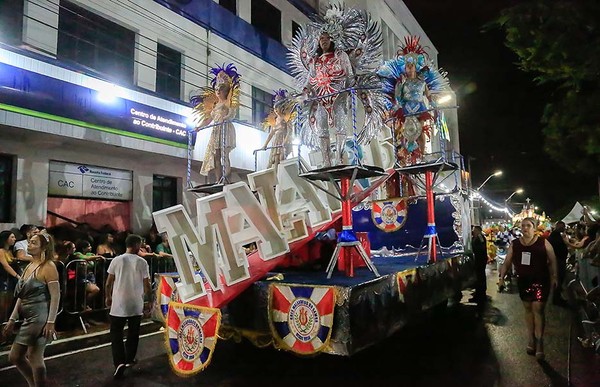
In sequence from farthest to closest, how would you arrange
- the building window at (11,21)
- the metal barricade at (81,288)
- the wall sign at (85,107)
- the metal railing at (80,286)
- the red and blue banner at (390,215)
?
1. the building window at (11,21)
2. the red and blue banner at (390,215)
3. the wall sign at (85,107)
4. the metal barricade at (81,288)
5. the metal railing at (80,286)

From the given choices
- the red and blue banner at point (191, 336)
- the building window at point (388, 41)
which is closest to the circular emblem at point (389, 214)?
the red and blue banner at point (191, 336)

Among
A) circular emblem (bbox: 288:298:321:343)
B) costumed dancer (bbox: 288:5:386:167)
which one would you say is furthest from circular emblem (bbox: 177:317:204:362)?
costumed dancer (bbox: 288:5:386:167)

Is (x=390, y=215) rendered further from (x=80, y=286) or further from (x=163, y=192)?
(x=163, y=192)

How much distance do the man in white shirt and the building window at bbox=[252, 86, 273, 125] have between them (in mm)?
11680

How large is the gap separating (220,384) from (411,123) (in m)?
5.83

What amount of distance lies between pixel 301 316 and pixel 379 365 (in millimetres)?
1859

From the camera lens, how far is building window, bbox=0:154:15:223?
32.3ft

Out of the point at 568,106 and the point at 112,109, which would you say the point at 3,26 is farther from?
the point at 568,106

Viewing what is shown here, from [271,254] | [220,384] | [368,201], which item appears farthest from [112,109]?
[220,384]

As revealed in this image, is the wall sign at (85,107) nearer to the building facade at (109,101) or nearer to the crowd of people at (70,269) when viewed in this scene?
the building facade at (109,101)

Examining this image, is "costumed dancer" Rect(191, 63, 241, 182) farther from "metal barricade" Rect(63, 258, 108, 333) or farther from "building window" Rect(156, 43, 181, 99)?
"building window" Rect(156, 43, 181, 99)

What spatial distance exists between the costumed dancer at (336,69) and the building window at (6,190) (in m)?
7.62

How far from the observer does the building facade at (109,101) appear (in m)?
9.58

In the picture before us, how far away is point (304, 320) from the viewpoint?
4336 millimetres
